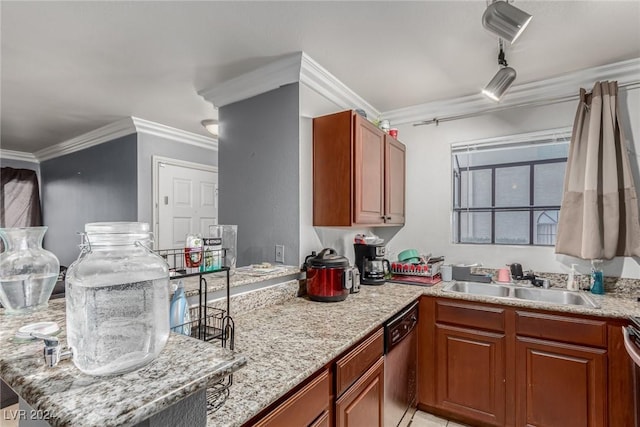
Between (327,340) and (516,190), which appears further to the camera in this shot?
(516,190)

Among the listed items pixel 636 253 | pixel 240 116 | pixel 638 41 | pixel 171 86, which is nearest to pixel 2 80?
pixel 171 86

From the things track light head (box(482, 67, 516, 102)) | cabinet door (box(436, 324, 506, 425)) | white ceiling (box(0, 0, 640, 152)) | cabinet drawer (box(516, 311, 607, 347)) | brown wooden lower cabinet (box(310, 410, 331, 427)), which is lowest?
cabinet door (box(436, 324, 506, 425))

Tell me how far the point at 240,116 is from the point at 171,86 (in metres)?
0.59

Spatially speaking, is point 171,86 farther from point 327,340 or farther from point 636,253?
point 636,253

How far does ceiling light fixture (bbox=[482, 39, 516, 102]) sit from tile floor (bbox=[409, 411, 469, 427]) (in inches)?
83.7

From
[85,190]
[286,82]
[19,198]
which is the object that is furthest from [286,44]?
[19,198]

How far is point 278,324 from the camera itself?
5.04 ft

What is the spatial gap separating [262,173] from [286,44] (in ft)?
2.83

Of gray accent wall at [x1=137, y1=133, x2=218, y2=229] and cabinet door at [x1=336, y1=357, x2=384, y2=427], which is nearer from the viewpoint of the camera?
cabinet door at [x1=336, y1=357, x2=384, y2=427]

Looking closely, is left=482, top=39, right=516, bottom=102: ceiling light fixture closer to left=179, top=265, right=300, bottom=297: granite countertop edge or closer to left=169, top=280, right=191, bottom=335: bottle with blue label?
left=179, top=265, right=300, bottom=297: granite countertop edge

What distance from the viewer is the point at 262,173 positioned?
234cm

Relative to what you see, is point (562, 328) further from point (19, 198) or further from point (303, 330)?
point (19, 198)

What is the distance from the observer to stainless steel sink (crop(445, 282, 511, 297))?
239cm

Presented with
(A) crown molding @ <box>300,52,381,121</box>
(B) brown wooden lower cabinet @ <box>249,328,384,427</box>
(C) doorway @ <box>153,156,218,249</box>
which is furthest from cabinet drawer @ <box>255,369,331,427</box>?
(C) doorway @ <box>153,156,218,249</box>
